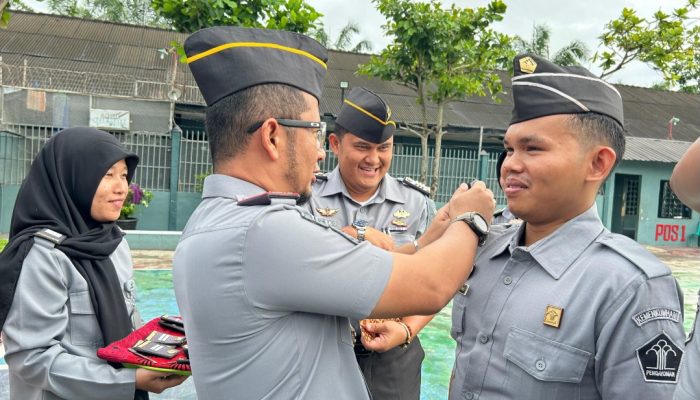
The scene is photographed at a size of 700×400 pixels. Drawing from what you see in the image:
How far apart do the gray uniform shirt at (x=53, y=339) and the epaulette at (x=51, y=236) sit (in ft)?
0.06

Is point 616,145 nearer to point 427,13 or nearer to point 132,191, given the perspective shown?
point 427,13

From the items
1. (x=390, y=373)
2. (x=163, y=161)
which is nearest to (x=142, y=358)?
(x=390, y=373)

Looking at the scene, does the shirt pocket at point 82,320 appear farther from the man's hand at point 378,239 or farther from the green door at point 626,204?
the green door at point 626,204

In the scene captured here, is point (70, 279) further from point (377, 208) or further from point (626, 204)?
point (626, 204)

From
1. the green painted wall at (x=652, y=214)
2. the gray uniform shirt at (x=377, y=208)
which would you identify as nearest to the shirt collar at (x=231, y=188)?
the gray uniform shirt at (x=377, y=208)

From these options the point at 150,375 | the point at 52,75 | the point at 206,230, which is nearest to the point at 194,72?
the point at 206,230

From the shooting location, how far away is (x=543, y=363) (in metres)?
1.57

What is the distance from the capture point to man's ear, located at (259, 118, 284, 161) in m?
1.51

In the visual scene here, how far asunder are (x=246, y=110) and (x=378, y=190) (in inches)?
67.3

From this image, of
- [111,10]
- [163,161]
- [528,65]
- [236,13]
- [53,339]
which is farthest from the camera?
[111,10]

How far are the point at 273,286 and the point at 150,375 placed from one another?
108 centimetres

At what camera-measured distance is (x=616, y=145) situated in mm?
1692

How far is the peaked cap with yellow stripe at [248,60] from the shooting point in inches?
60.3

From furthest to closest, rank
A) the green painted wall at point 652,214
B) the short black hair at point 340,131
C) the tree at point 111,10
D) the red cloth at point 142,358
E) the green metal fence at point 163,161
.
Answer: the tree at point 111,10 < the green painted wall at point 652,214 < the green metal fence at point 163,161 < the short black hair at point 340,131 < the red cloth at point 142,358
